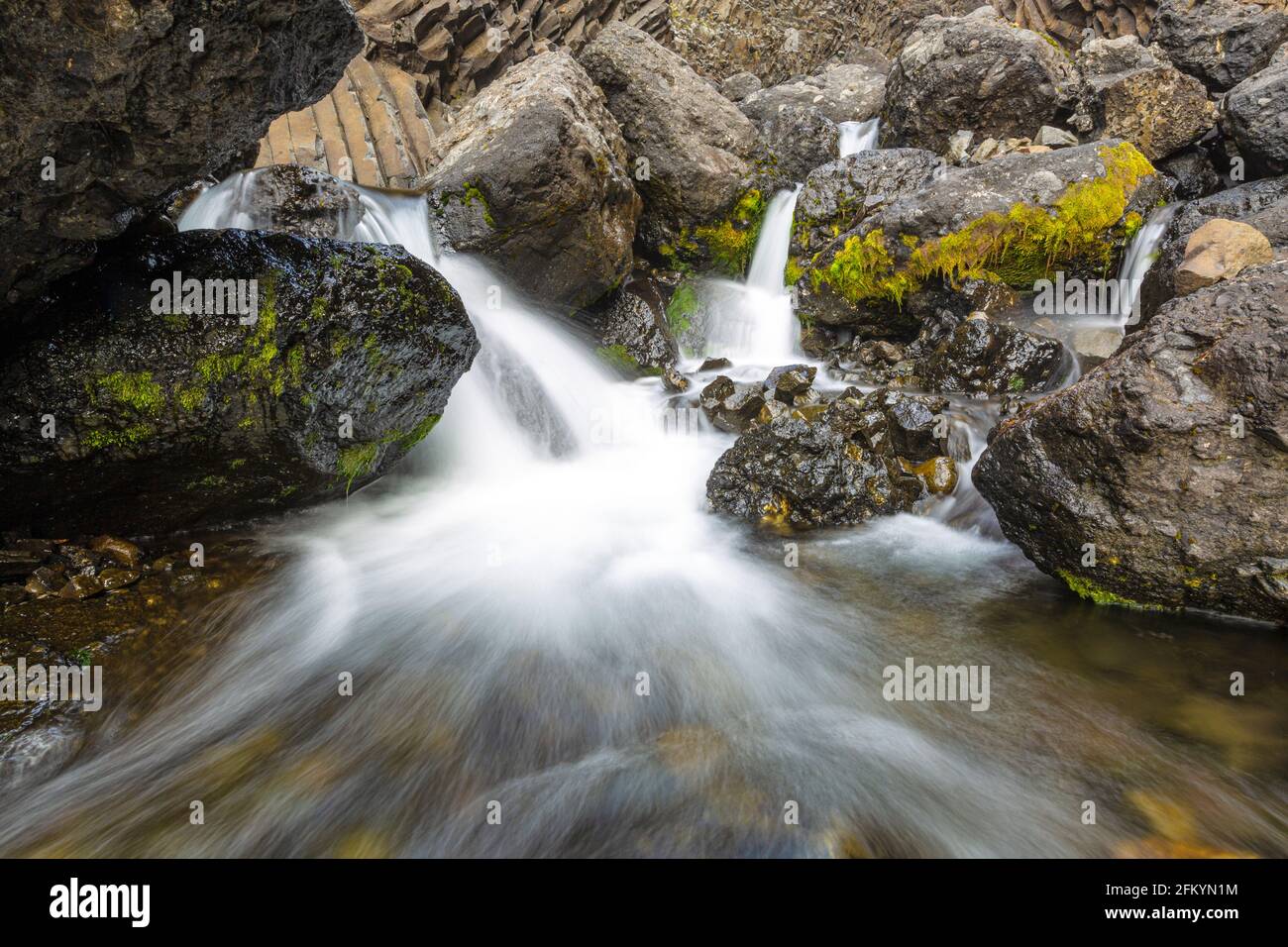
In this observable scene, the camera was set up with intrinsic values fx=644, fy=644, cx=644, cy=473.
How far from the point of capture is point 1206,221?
804cm

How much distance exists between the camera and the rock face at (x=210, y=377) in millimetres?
4047

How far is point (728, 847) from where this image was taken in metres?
2.68

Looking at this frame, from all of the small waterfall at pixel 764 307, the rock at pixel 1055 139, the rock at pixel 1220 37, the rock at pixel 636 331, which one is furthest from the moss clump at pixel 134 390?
the rock at pixel 1220 37

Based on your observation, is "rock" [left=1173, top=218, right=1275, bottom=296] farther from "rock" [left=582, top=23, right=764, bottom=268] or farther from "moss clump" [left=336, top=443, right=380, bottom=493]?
"moss clump" [left=336, top=443, right=380, bottom=493]

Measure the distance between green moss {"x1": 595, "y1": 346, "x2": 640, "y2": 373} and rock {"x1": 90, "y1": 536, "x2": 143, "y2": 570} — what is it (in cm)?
652

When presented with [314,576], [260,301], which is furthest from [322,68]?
[314,576]

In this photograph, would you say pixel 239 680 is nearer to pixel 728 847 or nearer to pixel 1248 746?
pixel 728 847

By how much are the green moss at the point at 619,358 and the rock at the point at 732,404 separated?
194 centimetres

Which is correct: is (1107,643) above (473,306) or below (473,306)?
below

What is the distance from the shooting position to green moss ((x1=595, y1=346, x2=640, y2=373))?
9922mm

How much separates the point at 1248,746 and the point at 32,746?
6.00 metres

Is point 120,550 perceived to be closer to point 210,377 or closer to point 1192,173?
point 210,377

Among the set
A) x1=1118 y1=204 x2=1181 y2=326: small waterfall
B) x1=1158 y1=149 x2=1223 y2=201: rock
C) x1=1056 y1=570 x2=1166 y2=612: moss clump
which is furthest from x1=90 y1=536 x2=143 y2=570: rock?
x1=1158 y1=149 x2=1223 y2=201: rock
